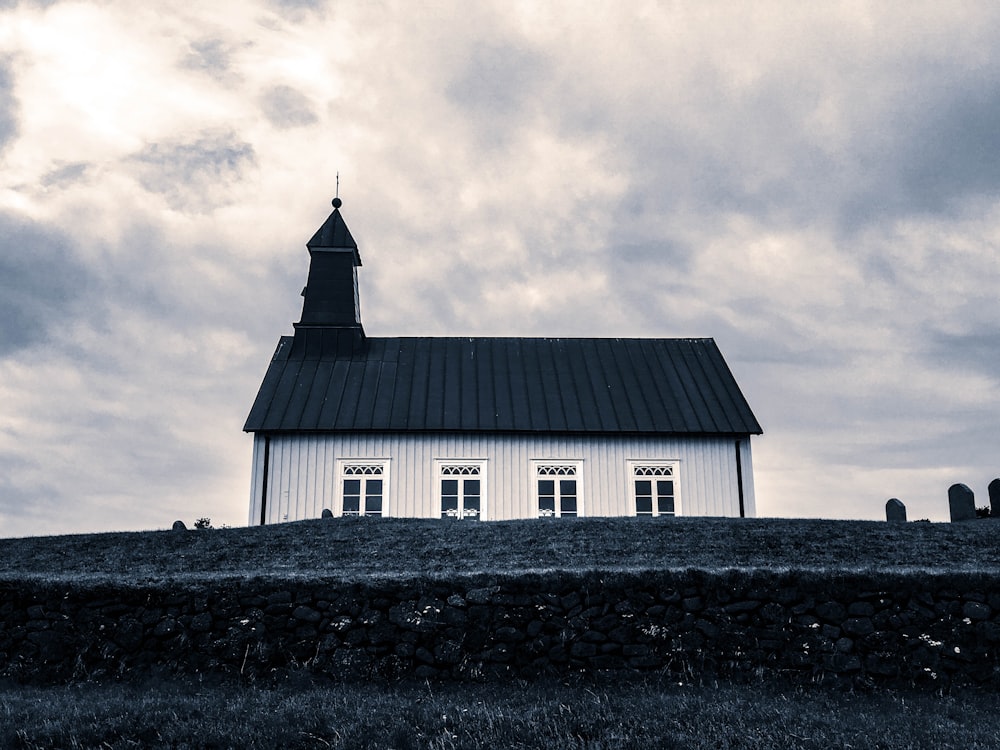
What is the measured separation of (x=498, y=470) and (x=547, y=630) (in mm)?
13995

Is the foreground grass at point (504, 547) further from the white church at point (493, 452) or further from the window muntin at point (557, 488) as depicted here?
the window muntin at point (557, 488)

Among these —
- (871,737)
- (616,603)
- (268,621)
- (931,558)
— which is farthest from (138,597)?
(931,558)

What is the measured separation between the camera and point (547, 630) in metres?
12.2

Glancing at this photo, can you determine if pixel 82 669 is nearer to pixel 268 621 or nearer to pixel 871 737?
pixel 268 621

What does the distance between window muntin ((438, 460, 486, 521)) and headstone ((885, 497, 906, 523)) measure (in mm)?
10995

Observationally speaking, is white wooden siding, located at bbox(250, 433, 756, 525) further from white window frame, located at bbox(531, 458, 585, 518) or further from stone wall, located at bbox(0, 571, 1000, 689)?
stone wall, located at bbox(0, 571, 1000, 689)

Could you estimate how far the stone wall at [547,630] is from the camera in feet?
39.2

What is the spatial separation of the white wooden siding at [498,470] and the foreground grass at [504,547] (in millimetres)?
4581

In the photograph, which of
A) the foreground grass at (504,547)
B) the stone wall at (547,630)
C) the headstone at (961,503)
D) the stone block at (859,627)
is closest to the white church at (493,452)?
the foreground grass at (504,547)

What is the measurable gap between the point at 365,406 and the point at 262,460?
340 cm

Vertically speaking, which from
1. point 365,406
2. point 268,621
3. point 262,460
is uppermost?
point 365,406

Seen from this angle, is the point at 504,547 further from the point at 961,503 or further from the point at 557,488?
the point at 961,503

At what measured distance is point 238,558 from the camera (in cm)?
1741

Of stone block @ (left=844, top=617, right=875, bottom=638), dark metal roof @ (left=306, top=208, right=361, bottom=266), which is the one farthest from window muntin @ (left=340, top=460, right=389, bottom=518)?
stone block @ (left=844, top=617, right=875, bottom=638)
